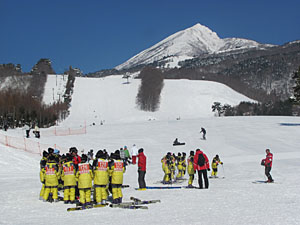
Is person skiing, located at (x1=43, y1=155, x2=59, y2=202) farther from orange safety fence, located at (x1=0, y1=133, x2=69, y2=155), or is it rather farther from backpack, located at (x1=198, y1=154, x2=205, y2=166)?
orange safety fence, located at (x1=0, y1=133, x2=69, y2=155)

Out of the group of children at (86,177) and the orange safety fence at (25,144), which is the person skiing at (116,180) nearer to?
the group of children at (86,177)

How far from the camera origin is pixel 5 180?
1647 cm

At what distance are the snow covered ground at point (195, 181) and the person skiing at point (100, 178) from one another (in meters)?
0.53

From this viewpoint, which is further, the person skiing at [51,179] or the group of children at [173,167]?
the group of children at [173,167]

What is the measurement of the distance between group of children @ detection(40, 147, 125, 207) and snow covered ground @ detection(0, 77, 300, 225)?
53 cm

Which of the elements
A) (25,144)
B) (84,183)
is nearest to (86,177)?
(84,183)

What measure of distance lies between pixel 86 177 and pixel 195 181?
7446 mm

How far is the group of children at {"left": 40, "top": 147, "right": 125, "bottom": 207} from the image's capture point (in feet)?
34.5

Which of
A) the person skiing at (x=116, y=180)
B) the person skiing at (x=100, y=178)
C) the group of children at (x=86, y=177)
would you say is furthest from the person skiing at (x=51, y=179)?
the person skiing at (x=116, y=180)

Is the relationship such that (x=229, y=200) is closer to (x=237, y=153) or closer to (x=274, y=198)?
(x=274, y=198)

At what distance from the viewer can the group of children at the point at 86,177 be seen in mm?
10523

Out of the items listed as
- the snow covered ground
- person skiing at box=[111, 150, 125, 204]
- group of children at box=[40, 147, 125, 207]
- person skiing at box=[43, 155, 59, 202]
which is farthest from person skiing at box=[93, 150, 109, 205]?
person skiing at box=[43, 155, 59, 202]

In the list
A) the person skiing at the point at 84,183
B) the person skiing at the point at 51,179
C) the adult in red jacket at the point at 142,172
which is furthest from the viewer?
the adult in red jacket at the point at 142,172

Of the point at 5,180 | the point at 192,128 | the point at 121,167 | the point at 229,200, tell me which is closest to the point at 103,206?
the point at 121,167
